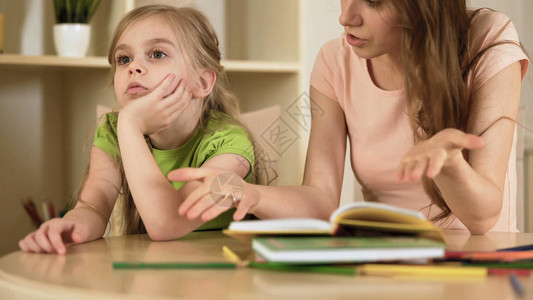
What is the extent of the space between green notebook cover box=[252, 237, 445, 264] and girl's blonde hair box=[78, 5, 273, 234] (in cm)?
63

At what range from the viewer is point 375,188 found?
4.77 ft

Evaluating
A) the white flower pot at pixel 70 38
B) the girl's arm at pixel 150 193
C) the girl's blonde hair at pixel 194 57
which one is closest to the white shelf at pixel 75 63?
the white flower pot at pixel 70 38

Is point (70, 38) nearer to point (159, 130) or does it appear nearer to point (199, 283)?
point (159, 130)

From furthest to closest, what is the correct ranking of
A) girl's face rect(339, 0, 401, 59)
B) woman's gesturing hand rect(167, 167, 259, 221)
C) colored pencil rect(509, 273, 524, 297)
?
girl's face rect(339, 0, 401, 59)
woman's gesturing hand rect(167, 167, 259, 221)
colored pencil rect(509, 273, 524, 297)

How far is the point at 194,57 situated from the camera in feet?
4.63

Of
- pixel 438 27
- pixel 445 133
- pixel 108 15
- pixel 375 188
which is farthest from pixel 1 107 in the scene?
pixel 445 133

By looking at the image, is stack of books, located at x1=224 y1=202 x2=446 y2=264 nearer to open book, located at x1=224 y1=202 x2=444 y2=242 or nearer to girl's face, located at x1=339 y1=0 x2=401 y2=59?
open book, located at x1=224 y1=202 x2=444 y2=242

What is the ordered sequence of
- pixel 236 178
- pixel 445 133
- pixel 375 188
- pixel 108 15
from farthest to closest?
pixel 108 15, pixel 375 188, pixel 236 178, pixel 445 133

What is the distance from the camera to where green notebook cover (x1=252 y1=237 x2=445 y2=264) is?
0.71 m

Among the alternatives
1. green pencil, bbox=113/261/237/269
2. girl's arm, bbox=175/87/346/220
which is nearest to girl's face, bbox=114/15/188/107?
girl's arm, bbox=175/87/346/220

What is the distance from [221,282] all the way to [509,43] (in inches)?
31.4

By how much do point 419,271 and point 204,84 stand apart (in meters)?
0.82

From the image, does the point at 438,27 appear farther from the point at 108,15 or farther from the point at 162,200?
the point at 108,15

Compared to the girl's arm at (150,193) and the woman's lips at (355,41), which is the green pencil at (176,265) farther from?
the woman's lips at (355,41)
